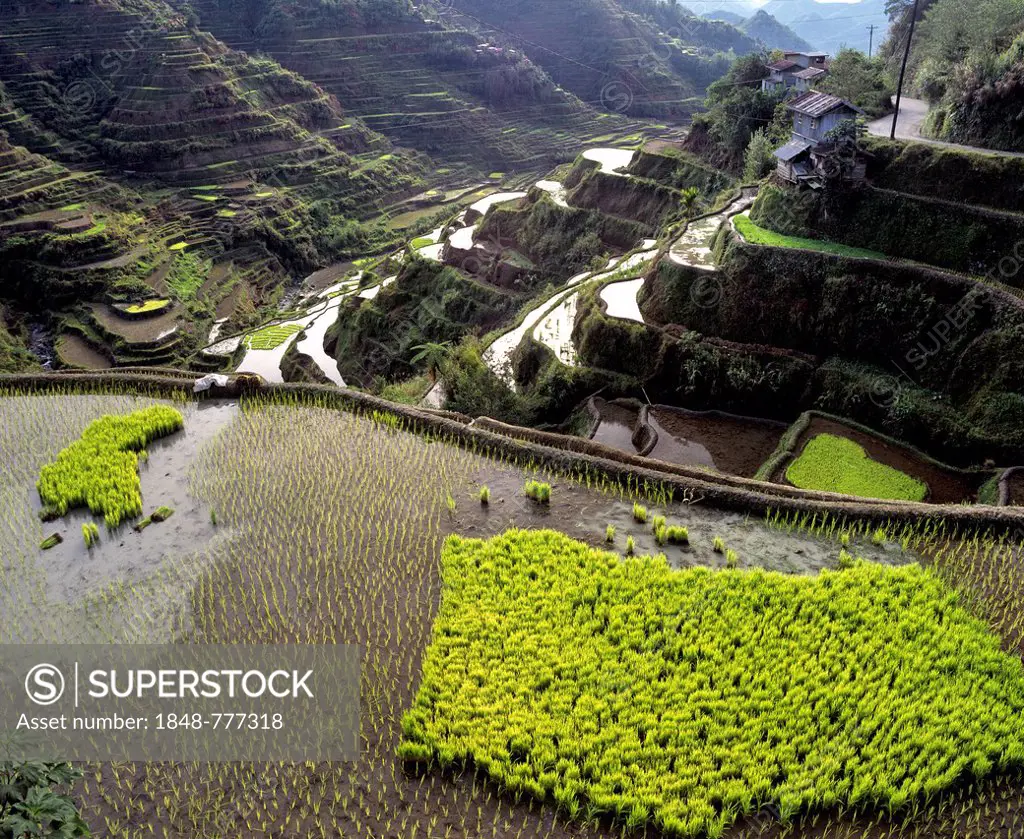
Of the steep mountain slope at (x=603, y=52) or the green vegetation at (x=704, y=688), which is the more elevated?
the steep mountain slope at (x=603, y=52)

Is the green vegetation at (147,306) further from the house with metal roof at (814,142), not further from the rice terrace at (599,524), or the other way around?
the house with metal roof at (814,142)

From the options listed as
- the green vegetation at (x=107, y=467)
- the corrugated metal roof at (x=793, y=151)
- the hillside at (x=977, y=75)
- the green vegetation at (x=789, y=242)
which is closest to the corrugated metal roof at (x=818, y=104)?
the corrugated metal roof at (x=793, y=151)

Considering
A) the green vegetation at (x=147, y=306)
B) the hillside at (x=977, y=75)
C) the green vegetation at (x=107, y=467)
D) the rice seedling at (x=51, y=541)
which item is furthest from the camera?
the green vegetation at (x=147, y=306)

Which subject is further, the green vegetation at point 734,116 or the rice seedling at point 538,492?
the green vegetation at point 734,116

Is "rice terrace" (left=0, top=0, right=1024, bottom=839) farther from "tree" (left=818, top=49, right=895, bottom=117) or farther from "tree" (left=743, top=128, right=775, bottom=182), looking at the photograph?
"tree" (left=743, top=128, right=775, bottom=182)

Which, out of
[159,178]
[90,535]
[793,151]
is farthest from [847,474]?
[159,178]

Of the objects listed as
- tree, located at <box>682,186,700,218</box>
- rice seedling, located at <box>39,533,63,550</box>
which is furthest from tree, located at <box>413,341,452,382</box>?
rice seedling, located at <box>39,533,63,550</box>
